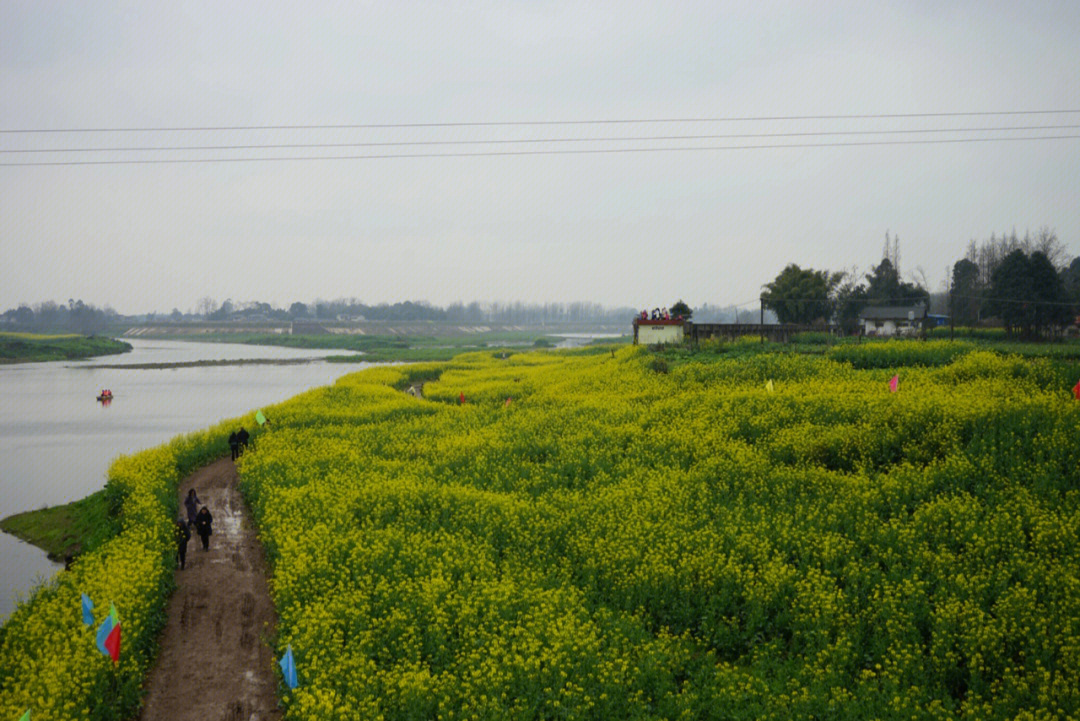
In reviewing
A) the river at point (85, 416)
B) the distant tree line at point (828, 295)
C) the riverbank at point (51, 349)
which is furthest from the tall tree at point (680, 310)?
the riverbank at point (51, 349)

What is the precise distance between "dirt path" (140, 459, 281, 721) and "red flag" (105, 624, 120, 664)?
940mm

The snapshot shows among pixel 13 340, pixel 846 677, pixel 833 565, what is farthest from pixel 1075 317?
pixel 13 340

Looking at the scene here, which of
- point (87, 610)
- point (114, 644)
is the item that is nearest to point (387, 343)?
point (87, 610)

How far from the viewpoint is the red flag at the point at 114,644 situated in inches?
432

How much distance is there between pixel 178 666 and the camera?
1227cm

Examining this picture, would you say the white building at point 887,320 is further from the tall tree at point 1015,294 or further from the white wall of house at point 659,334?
the white wall of house at point 659,334

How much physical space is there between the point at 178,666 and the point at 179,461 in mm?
14353

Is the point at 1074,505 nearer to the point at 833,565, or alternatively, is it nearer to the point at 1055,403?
the point at 833,565

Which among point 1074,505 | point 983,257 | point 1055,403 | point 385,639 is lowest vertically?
point 385,639

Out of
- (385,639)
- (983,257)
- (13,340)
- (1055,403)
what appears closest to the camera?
(385,639)

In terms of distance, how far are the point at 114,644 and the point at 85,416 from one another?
44022 millimetres

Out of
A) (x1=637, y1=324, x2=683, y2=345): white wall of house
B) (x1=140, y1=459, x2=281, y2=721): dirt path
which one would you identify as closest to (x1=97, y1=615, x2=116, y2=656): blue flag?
(x1=140, y1=459, x2=281, y2=721): dirt path

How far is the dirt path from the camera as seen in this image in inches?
439

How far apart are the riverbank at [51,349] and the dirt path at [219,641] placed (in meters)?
98.1
